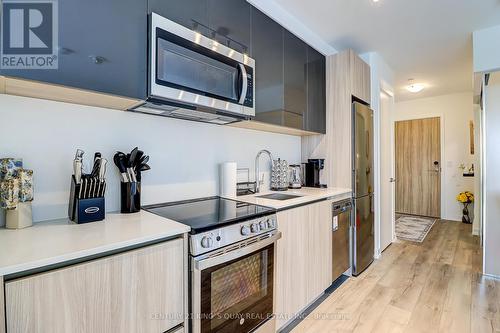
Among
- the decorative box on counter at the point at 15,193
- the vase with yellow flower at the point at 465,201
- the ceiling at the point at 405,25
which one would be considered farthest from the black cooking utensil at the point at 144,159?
the vase with yellow flower at the point at 465,201

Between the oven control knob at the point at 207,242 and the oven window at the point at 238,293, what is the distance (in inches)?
4.6

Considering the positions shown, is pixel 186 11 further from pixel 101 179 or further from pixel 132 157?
pixel 101 179

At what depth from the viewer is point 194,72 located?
1.42 m

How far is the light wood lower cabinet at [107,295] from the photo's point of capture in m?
0.75

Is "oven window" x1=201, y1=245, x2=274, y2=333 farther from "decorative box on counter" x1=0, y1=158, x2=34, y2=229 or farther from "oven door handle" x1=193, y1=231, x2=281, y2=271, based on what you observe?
"decorative box on counter" x1=0, y1=158, x2=34, y2=229

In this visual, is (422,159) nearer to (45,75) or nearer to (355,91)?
(355,91)

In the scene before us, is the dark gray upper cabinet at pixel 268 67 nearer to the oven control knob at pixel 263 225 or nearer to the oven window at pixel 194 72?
the oven window at pixel 194 72

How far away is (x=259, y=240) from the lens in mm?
1423

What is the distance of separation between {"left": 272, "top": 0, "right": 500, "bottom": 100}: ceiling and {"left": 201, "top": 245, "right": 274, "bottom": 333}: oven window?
2.17 m

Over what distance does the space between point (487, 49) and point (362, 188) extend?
194cm

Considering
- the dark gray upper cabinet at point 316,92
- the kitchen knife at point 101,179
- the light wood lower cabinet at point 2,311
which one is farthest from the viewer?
the dark gray upper cabinet at point 316,92

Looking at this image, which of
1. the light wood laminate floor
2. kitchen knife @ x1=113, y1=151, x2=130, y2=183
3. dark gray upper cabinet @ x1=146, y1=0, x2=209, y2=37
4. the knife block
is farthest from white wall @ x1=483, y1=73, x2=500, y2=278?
the knife block

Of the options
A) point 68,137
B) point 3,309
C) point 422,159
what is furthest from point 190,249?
point 422,159

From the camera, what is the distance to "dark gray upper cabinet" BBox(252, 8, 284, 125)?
1.85 metres
